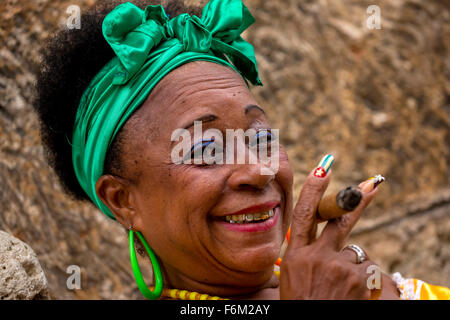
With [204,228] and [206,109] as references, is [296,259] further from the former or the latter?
[206,109]

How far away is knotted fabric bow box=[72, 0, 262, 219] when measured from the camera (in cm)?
222

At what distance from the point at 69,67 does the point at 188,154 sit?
2.74ft

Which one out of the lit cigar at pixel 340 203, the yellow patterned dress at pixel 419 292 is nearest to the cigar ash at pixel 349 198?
the lit cigar at pixel 340 203

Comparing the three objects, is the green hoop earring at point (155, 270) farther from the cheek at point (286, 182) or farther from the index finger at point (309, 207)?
the index finger at point (309, 207)

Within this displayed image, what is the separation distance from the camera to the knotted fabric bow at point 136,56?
2225mm

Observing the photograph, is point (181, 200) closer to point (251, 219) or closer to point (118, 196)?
point (251, 219)

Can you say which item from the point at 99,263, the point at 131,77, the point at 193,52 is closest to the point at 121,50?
the point at 131,77

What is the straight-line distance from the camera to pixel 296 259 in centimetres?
174

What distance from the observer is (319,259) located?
1.70 meters

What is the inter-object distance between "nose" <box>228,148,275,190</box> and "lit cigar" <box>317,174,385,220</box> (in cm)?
34

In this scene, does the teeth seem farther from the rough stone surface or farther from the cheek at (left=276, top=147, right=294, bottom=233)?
the rough stone surface

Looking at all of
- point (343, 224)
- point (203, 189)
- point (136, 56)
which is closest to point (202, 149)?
point (203, 189)

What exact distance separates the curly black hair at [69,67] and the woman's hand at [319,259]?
1015 millimetres
